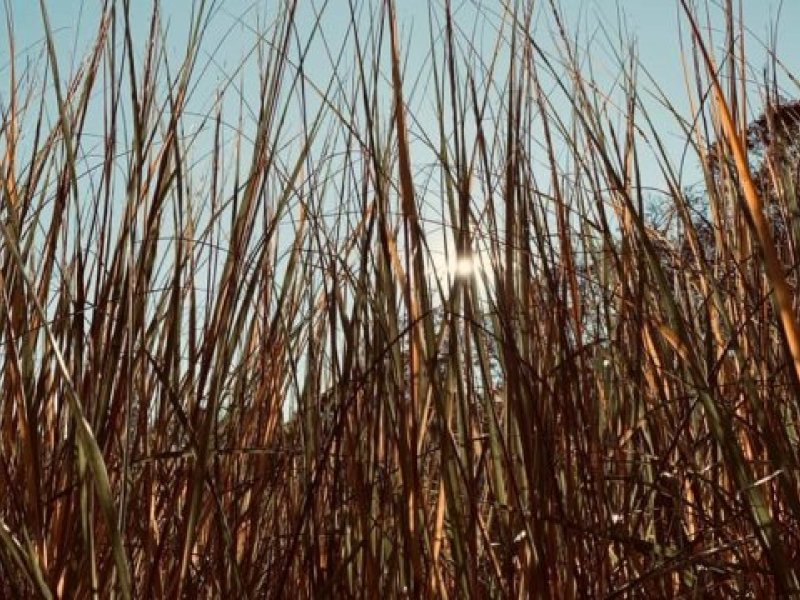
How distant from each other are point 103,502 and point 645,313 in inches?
26.9

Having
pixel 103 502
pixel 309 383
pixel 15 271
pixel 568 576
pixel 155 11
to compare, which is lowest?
pixel 568 576

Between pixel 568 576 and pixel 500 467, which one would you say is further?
pixel 500 467

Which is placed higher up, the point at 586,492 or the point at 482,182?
the point at 482,182

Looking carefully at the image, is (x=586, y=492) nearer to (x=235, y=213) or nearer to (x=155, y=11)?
(x=235, y=213)

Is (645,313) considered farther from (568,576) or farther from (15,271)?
(15,271)

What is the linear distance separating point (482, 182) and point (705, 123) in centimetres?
28

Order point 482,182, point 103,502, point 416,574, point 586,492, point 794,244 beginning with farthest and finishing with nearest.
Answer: point 482,182
point 794,244
point 586,492
point 416,574
point 103,502

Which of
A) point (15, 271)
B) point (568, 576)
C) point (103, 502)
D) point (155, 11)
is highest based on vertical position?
point (155, 11)

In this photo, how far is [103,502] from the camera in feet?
2.56

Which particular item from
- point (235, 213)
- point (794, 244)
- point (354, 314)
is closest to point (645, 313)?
point (794, 244)

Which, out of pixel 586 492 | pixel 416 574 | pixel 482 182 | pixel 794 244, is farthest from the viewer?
pixel 482 182

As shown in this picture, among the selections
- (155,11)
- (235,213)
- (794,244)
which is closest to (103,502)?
(235,213)

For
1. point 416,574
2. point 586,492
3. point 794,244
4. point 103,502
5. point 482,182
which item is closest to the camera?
point 103,502

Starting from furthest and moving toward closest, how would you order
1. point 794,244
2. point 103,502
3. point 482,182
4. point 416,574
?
point 482,182, point 794,244, point 416,574, point 103,502
